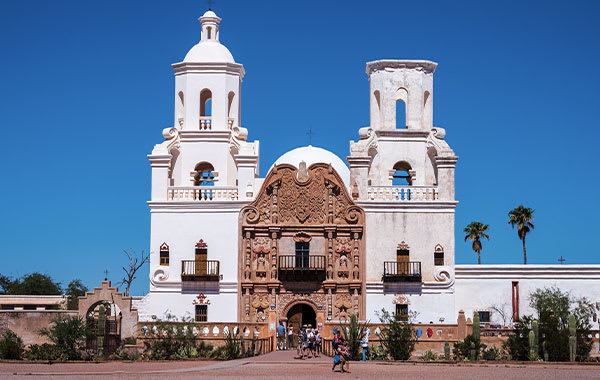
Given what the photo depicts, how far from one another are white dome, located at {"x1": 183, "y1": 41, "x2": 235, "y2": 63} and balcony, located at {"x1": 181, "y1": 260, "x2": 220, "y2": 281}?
1114 centimetres

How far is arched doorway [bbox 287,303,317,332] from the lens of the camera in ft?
164

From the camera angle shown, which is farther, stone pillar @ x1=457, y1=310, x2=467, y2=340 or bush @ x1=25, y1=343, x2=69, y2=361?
stone pillar @ x1=457, y1=310, x2=467, y2=340

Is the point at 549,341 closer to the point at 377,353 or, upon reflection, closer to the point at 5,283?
the point at 377,353

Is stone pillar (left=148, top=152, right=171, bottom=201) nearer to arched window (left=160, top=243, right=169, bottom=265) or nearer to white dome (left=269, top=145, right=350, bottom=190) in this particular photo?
arched window (left=160, top=243, right=169, bottom=265)

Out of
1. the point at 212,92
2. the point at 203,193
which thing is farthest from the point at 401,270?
the point at 212,92

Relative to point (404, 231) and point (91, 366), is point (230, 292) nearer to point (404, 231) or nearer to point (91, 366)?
point (404, 231)

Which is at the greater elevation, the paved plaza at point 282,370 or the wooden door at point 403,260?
the wooden door at point 403,260

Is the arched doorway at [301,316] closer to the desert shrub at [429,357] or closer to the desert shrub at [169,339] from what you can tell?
the desert shrub at [169,339]

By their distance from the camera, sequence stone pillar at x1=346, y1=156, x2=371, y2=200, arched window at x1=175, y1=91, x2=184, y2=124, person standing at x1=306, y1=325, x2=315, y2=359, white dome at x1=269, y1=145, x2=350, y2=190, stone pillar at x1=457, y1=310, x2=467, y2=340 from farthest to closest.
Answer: white dome at x1=269, y1=145, x2=350, y2=190, arched window at x1=175, y1=91, x2=184, y2=124, stone pillar at x1=346, y1=156, x2=371, y2=200, stone pillar at x1=457, y1=310, x2=467, y2=340, person standing at x1=306, y1=325, x2=315, y2=359

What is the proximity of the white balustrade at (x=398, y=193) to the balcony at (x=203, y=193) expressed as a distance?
729 cm

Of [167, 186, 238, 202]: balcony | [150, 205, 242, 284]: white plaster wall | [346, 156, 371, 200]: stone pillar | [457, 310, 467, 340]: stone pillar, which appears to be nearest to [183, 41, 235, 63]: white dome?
[167, 186, 238, 202]: balcony

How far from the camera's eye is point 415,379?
31000mm

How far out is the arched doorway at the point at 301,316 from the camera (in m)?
49.8

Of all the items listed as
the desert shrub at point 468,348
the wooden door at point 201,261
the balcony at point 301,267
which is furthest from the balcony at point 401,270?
the desert shrub at point 468,348
